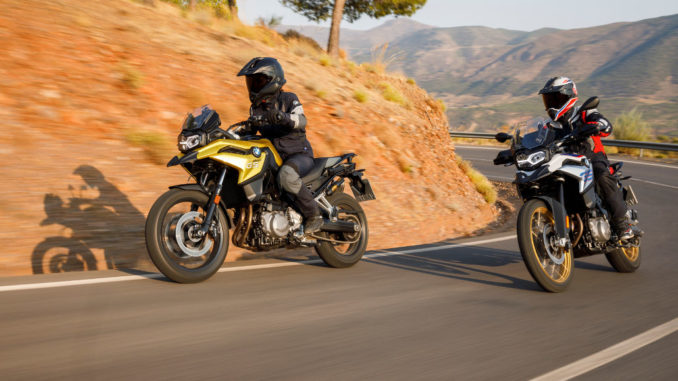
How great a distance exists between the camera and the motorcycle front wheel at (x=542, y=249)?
18.0ft

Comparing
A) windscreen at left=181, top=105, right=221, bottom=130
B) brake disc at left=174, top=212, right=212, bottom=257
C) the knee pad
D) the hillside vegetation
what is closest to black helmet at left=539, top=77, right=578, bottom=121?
the knee pad

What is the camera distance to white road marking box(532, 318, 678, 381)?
3742 mm

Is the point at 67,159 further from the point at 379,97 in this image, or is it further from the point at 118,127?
the point at 379,97

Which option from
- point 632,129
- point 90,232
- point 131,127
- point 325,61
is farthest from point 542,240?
point 632,129

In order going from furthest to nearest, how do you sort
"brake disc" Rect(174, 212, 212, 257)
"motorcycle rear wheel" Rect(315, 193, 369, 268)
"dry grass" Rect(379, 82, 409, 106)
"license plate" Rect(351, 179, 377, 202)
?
"dry grass" Rect(379, 82, 409, 106) < "license plate" Rect(351, 179, 377, 202) < "motorcycle rear wheel" Rect(315, 193, 369, 268) < "brake disc" Rect(174, 212, 212, 257)

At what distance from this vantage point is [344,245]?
7.14m

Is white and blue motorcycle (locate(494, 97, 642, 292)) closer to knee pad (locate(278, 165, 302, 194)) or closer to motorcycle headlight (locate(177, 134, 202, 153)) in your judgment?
knee pad (locate(278, 165, 302, 194))

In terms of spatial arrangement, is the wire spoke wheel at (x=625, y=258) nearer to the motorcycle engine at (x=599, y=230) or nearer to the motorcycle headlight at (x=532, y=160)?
the motorcycle engine at (x=599, y=230)

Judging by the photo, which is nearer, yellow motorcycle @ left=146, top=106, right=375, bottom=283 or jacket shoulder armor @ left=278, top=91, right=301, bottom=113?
yellow motorcycle @ left=146, top=106, right=375, bottom=283

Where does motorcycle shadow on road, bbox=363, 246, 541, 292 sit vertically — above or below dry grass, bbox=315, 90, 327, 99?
below

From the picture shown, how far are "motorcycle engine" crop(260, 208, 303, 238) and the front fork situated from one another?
53 centimetres

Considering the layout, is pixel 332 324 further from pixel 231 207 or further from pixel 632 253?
pixel 632 253

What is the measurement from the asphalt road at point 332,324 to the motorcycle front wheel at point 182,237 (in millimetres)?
156

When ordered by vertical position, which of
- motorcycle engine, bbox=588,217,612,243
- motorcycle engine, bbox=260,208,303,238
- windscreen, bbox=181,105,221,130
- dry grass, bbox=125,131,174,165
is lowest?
motorcycle engine, bbox=260,208,303,238
